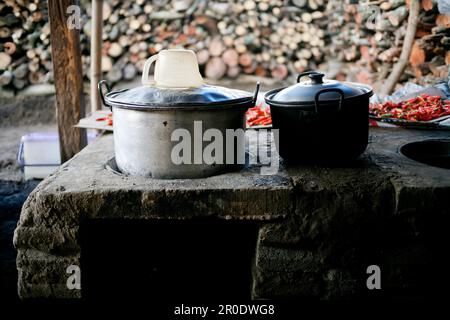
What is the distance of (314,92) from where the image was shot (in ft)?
8.91

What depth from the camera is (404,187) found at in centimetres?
247

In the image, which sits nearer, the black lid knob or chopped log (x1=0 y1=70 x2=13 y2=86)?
the black lid knob

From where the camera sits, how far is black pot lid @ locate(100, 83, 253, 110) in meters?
2.49

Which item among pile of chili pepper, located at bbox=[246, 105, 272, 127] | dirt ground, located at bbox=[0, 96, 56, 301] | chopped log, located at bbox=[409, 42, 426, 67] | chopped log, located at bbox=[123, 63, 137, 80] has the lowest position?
dirt ground, located at bbox=[0, 96, 56, 301]

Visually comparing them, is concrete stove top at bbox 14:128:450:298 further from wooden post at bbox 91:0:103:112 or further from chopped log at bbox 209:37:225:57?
chopped log at bbox 209:37:225:57

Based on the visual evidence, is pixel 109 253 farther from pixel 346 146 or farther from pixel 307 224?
pixel 346 146

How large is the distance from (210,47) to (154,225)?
17.9 ft

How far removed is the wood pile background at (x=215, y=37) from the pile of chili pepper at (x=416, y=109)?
296cm

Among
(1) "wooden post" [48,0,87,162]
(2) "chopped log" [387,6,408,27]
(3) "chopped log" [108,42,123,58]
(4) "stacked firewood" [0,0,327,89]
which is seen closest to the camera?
(1) "wooden post" [48,0,87,162]

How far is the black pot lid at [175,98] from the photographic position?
2492mm

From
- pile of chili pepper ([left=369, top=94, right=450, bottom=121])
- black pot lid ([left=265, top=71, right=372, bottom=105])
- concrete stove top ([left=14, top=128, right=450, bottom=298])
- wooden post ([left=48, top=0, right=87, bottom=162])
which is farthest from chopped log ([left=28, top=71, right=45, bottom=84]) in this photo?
black pot lid ([left=265, top=71, right=372, bottom=105])

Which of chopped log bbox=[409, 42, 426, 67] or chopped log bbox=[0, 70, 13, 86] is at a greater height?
chopped log bbox=[409, 42, 426, 67]

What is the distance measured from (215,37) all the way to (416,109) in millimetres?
4398

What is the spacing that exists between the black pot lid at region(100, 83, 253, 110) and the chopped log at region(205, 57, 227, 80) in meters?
5.41
